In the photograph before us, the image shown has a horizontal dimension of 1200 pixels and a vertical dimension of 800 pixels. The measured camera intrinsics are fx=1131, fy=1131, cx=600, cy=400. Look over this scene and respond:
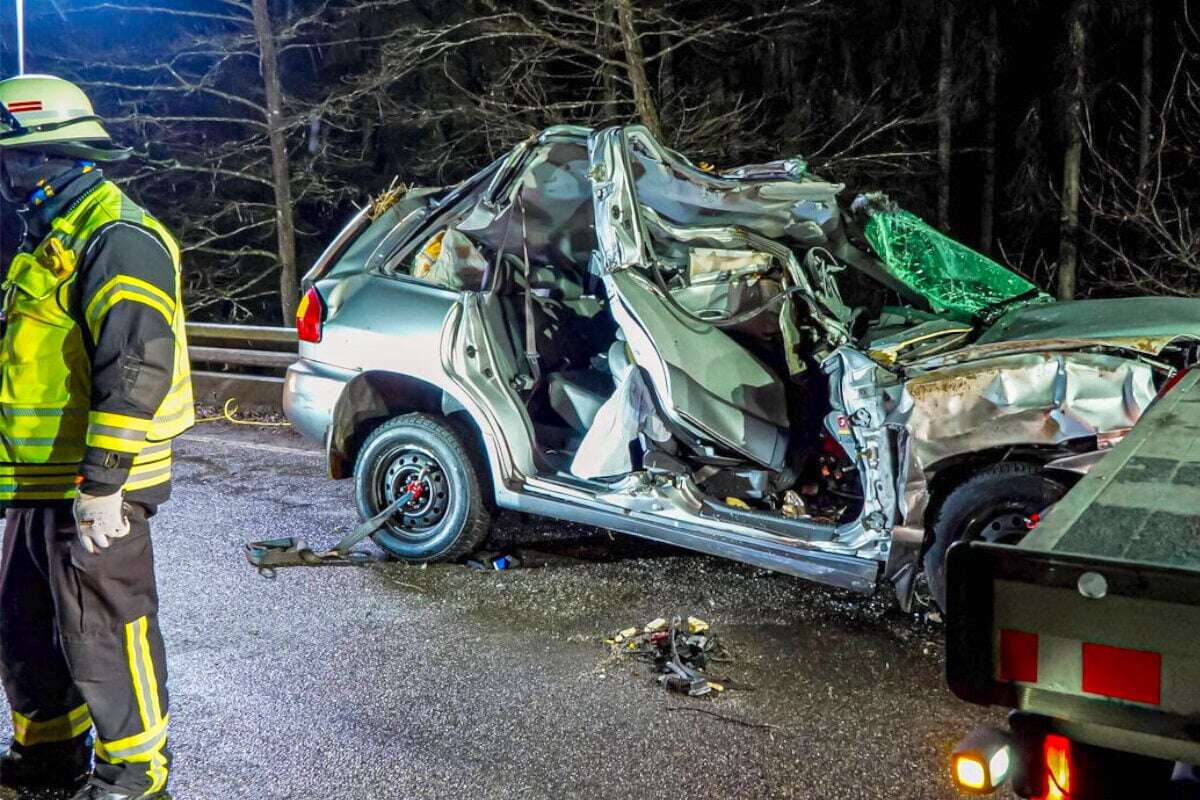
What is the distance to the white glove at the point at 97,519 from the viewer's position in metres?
3.14

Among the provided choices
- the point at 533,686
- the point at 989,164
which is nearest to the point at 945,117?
the point at 989,164

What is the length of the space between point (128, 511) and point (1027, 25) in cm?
2703

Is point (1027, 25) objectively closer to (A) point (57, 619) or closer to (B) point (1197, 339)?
(B) point (1197, 339)

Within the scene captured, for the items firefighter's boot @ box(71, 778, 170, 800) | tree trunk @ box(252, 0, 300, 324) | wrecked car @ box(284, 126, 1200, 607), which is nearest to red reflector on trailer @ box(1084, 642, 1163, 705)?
wrecked car @ box(284, 126, 1200, 607)

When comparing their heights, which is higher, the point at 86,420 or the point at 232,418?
the point at 86,420

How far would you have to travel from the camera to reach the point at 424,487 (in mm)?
5828

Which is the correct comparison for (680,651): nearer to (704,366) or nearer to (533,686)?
(533,686)

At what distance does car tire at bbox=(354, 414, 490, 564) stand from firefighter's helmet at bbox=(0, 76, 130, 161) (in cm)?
260

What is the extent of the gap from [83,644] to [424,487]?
2.67 metres

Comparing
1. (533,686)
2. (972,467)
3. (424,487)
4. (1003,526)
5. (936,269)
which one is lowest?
(533,686)

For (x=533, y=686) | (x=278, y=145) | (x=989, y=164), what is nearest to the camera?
(x=533, y=686)

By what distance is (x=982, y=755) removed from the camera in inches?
77.4

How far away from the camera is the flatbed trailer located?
5.69ft

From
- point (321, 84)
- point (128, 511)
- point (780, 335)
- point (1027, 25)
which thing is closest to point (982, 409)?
point (780, 335)
